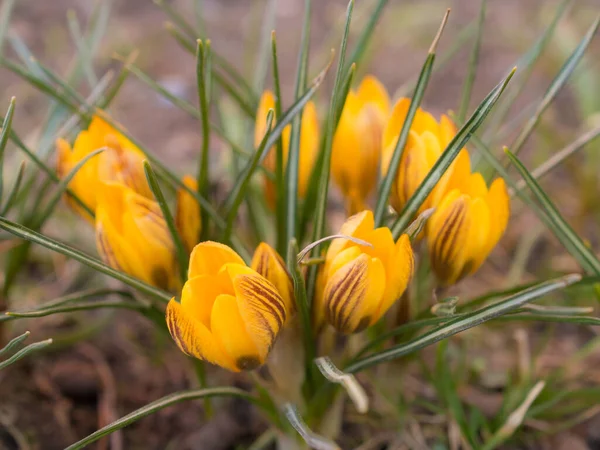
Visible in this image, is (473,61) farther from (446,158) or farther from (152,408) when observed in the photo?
(152,408)

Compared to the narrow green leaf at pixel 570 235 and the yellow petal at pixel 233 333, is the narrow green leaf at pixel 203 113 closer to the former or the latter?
the yellow petal at pixel 233 333

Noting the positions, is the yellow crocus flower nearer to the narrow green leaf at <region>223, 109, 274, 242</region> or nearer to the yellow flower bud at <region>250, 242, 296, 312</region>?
the narrow green leaf at <region>223, 109, 274, 242</region>

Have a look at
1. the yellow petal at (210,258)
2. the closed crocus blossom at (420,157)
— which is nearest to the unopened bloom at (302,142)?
the closed crocus blossom at (420,157)

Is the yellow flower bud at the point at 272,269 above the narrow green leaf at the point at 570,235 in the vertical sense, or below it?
above

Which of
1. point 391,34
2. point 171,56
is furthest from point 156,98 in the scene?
point 391,34

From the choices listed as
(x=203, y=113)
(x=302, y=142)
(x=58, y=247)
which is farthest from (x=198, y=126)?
(x=58, y=247)

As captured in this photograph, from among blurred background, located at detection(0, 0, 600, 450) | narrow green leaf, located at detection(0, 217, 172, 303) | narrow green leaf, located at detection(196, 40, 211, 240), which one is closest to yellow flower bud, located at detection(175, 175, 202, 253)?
narrow green leaf, located at detection(196, 40, 211, 240)

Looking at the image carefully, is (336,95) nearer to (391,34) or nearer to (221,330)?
(221,330)
